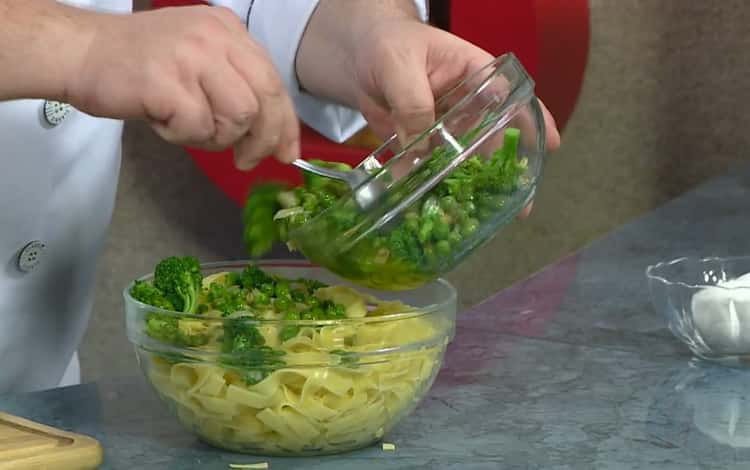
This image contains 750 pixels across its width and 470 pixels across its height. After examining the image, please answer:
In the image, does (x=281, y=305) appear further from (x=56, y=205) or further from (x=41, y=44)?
(x=56, y=205)

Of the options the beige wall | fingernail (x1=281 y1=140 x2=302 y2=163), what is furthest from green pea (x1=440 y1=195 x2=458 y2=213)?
the beige wall

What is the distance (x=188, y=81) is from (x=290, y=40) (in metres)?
0.49

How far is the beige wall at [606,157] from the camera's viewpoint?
2510mm

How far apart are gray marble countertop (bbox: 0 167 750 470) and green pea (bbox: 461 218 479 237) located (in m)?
0.15

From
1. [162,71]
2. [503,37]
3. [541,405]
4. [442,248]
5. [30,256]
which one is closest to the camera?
[162,71]

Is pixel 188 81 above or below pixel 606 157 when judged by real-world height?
above

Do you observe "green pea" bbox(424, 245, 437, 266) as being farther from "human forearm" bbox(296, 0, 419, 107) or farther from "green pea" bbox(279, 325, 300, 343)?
"human forearm" bbox(296, 0, 419, 107)

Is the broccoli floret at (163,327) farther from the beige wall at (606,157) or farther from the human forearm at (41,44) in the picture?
the beige wall at (606,157)

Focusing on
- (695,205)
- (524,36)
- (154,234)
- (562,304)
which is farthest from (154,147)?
(562,304)

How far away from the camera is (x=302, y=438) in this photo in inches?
36.5

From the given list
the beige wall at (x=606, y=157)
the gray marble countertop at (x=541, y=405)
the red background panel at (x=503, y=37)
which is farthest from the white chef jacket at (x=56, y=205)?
the beige wall at (x=606, y=157)

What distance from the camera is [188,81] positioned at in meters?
0.85

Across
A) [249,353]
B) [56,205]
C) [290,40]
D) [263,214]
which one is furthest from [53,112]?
[249,353]

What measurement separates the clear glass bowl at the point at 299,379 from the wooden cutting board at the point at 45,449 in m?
0.07
